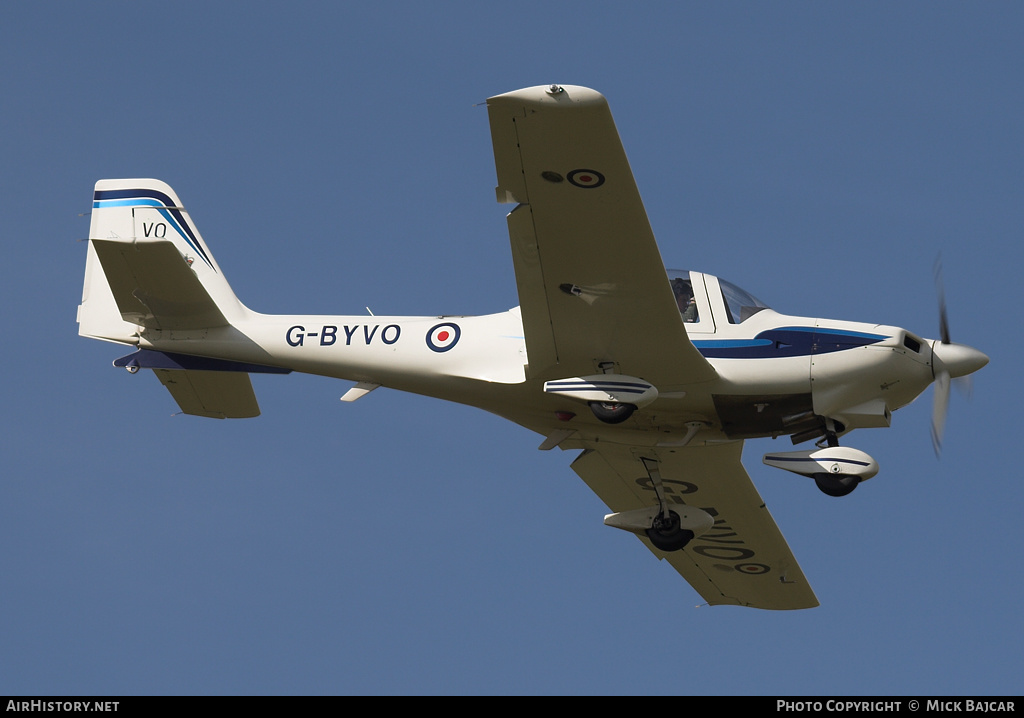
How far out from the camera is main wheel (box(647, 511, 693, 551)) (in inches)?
627

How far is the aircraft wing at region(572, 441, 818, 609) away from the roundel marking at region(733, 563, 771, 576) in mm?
14

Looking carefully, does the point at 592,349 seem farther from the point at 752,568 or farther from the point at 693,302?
the point at 752,568

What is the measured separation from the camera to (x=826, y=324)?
1395 centimetres

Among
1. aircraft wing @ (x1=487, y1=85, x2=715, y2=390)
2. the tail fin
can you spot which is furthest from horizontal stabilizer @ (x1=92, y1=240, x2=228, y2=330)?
aircraft wing @ (x1=487, y1=85, x2=715, y2=390)

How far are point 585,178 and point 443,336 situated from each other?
355 cm

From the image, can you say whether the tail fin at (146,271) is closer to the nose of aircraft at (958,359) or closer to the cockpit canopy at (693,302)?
the cockpit canopy at (693,302)

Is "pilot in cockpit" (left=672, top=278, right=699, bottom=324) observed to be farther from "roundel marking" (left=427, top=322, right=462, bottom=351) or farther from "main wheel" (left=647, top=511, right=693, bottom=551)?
"main wheel" (left=647, top=511, right=693, bottom=551)

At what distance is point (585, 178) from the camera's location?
12070 mm

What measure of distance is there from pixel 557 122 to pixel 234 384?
6621 mm

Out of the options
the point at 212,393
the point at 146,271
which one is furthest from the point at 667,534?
the point at 146,271

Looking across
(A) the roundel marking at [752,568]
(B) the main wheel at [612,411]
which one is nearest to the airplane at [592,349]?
(B) the main wheel at [612,411]

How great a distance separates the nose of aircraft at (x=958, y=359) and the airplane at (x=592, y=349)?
22 millimetres
